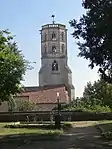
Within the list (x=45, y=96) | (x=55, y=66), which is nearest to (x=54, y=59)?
(x=55, y=66)

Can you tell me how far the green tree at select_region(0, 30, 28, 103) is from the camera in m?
31.3

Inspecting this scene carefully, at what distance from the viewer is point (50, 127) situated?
38062 millimetres

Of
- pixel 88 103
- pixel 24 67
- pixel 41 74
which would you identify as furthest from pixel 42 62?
pixel 24 67

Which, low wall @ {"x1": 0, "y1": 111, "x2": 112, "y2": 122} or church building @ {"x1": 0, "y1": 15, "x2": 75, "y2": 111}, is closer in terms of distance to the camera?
low wall @ {"x1": 0, "y1": 111, "x2": 112, "y2": 122}

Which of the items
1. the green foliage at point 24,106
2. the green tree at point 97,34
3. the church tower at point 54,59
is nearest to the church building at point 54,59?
the church tower at point 54,59

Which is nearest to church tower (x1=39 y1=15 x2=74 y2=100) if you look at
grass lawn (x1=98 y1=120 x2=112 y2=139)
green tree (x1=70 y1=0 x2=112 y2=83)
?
grass lawn (x1=98 y1=120 x2=112 y2=139)

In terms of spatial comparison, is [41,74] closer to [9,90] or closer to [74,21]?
[9,90]

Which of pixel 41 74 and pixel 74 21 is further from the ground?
pixel 41 74

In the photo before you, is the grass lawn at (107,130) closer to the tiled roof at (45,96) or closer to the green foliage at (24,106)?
the green foliage at (24,106)

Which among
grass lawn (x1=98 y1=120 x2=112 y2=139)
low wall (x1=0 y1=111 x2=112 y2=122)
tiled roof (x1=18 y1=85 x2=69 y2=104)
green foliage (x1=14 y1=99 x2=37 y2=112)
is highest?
tiled roof (x1=18 y1=85 x2=69 y2=104)

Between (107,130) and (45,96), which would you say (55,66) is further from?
(107,130)

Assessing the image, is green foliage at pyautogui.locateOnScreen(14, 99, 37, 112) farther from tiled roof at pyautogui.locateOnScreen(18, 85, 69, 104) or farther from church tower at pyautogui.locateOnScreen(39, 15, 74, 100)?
church tower at pyautogui.locateOnScreen(39, 15, 74, 100)

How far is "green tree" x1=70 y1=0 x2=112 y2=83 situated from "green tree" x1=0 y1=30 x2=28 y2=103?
26.0 feet

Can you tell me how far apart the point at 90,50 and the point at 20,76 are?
567 inches
